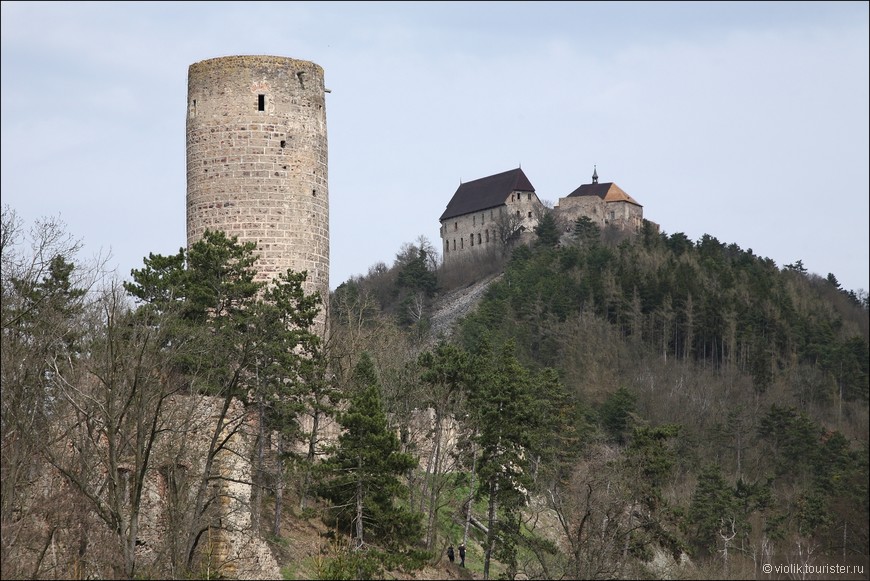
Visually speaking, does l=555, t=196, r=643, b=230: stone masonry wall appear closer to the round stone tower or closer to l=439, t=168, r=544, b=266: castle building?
l=439, t=168, r=544, b=266: castle building

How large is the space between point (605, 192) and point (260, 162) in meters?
81.2

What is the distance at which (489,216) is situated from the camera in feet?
353

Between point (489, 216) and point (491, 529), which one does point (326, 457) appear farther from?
point (489, 216)

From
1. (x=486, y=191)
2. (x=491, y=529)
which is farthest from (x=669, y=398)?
(x=486, y=191)

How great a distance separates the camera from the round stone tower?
32.3m

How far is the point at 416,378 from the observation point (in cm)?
3547

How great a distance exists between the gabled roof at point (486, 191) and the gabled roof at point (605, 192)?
3.99m

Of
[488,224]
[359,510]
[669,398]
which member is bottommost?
[359,510]

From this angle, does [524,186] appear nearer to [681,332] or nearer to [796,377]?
[681,332]

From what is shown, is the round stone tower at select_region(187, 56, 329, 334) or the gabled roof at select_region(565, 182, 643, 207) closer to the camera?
the round stone tower at select_region(187, 56, 329, 334)

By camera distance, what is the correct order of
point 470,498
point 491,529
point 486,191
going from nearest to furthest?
point 491,529 < point 470,498 < point 486,191

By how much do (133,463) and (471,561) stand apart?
35.8 feet

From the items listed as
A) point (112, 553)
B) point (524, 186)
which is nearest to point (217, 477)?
point (112, 553)

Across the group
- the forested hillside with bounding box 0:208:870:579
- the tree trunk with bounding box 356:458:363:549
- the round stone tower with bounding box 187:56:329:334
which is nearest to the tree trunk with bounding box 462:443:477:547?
the forested hillside with bounding box 0:208:870:579
